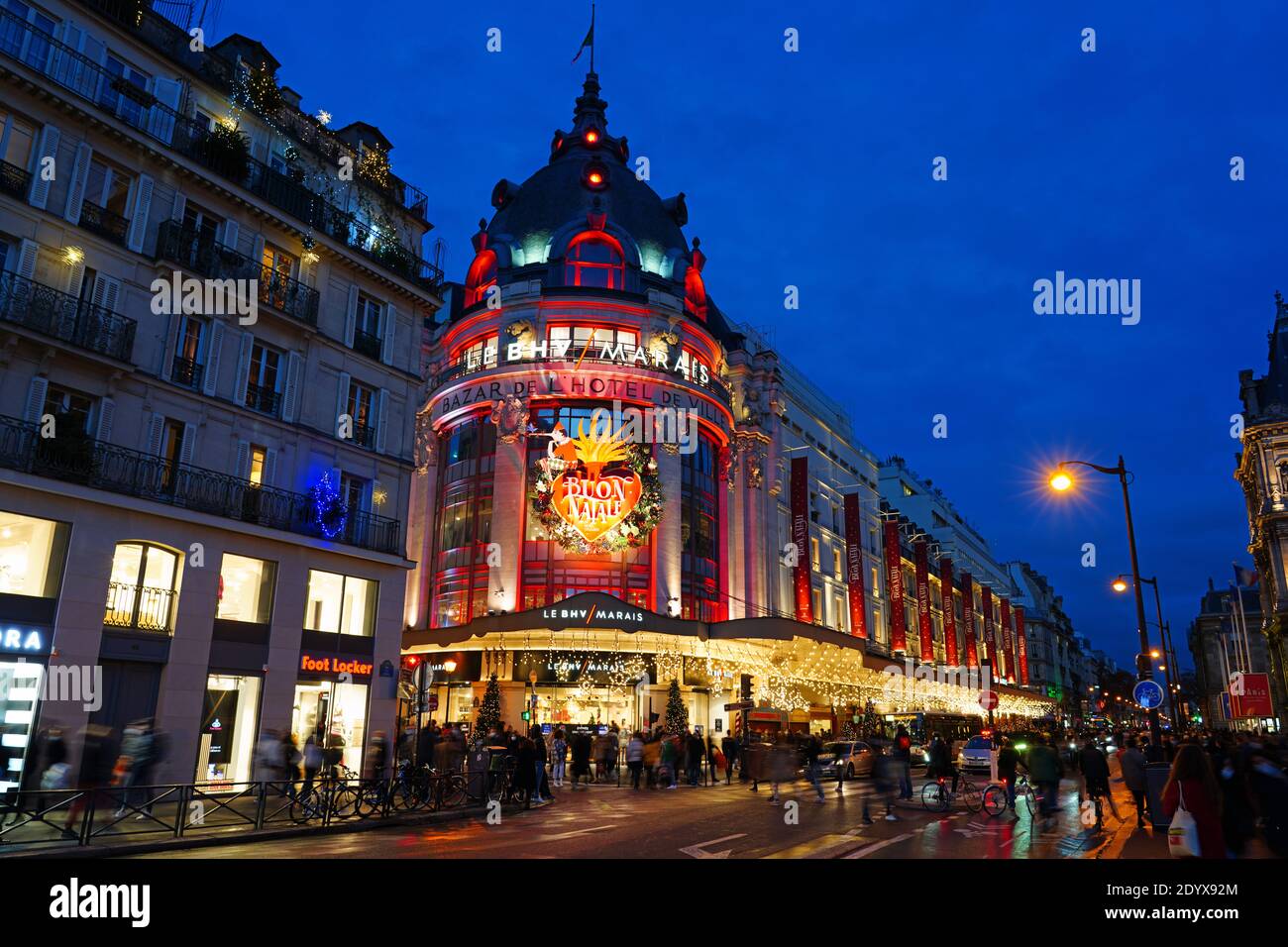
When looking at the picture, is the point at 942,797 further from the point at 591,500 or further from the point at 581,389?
the point at 581,389

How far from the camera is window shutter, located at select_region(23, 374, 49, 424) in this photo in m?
20.0

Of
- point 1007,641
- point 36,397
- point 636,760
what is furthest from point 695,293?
point 1007,641

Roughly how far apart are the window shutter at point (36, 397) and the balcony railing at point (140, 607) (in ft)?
Result: 14.0

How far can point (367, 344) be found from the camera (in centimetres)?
2880

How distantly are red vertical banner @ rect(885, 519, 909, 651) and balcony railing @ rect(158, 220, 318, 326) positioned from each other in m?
54.4

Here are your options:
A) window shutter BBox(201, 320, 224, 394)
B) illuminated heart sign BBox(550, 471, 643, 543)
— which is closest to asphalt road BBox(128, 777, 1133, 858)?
window shutter BBox(201, 320, 224, 394)

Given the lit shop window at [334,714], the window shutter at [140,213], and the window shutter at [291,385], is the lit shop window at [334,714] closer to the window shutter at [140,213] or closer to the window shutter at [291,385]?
the window shutter at [291,385]

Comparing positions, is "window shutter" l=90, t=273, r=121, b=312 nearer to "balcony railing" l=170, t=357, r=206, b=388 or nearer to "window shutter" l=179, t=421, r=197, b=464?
"balcony railing" l=170, t=357, r=206, b=388

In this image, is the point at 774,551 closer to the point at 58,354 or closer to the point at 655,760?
the point at 655,760

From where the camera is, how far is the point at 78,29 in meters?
21.9

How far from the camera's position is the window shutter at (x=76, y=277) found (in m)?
21.0

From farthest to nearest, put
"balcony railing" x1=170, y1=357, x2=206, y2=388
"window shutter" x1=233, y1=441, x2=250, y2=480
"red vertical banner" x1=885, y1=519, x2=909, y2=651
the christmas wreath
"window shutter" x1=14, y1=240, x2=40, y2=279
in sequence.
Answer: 1. "red vertical banner" x1=885, y1=519, x2=909, y2=651
2. the christmas wreath
3. "window shutter" x1=233, y1=441, x2=250, y2=480
4. "balcony railing" x1=170, y1=357, x2=206, y2=388
5. "window shutter" x1=14, y1=240, x2=40, y2=279

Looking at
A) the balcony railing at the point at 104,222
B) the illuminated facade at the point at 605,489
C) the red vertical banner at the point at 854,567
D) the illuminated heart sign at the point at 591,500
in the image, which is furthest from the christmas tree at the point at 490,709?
the red vertical banner at the point at 854,567

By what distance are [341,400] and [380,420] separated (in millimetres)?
1734
